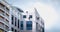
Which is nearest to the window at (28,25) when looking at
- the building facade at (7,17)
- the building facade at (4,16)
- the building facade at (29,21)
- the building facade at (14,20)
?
the building facade at (29,21)

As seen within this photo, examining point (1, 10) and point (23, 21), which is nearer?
point (1, 10)

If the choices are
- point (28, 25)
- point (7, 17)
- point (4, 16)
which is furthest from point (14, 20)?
point (28, 25)

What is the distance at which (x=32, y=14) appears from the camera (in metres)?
98.0

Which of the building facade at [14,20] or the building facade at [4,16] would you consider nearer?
the building facade at [4,16]

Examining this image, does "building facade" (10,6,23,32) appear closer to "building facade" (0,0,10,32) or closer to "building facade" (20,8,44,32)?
"building facade" (0,0,10,32)

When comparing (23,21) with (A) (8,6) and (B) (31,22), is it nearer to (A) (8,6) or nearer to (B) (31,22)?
(B) (31,22)

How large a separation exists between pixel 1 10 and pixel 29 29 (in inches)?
1282

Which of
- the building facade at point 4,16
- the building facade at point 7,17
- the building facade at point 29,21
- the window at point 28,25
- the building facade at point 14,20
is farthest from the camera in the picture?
the building facade at point 29,21

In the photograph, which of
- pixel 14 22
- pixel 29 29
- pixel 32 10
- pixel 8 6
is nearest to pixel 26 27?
pixel 29 29

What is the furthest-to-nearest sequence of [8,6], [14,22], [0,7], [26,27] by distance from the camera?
[26,27]
[14,22]
[8,6]
[0,7]

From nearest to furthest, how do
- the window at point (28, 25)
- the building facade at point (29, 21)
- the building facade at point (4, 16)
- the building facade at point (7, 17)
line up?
the building facade at point (4, 16) < the building facade at point (7, 17) < the window at point (28, 25) < the building facade at point (29, 21)

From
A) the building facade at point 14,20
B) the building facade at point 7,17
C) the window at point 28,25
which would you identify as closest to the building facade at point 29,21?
the window at point 28,25

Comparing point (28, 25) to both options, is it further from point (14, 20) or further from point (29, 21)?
point (14, 20)

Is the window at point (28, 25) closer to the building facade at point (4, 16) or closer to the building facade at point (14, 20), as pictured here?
the building facade at point (14, 20)
